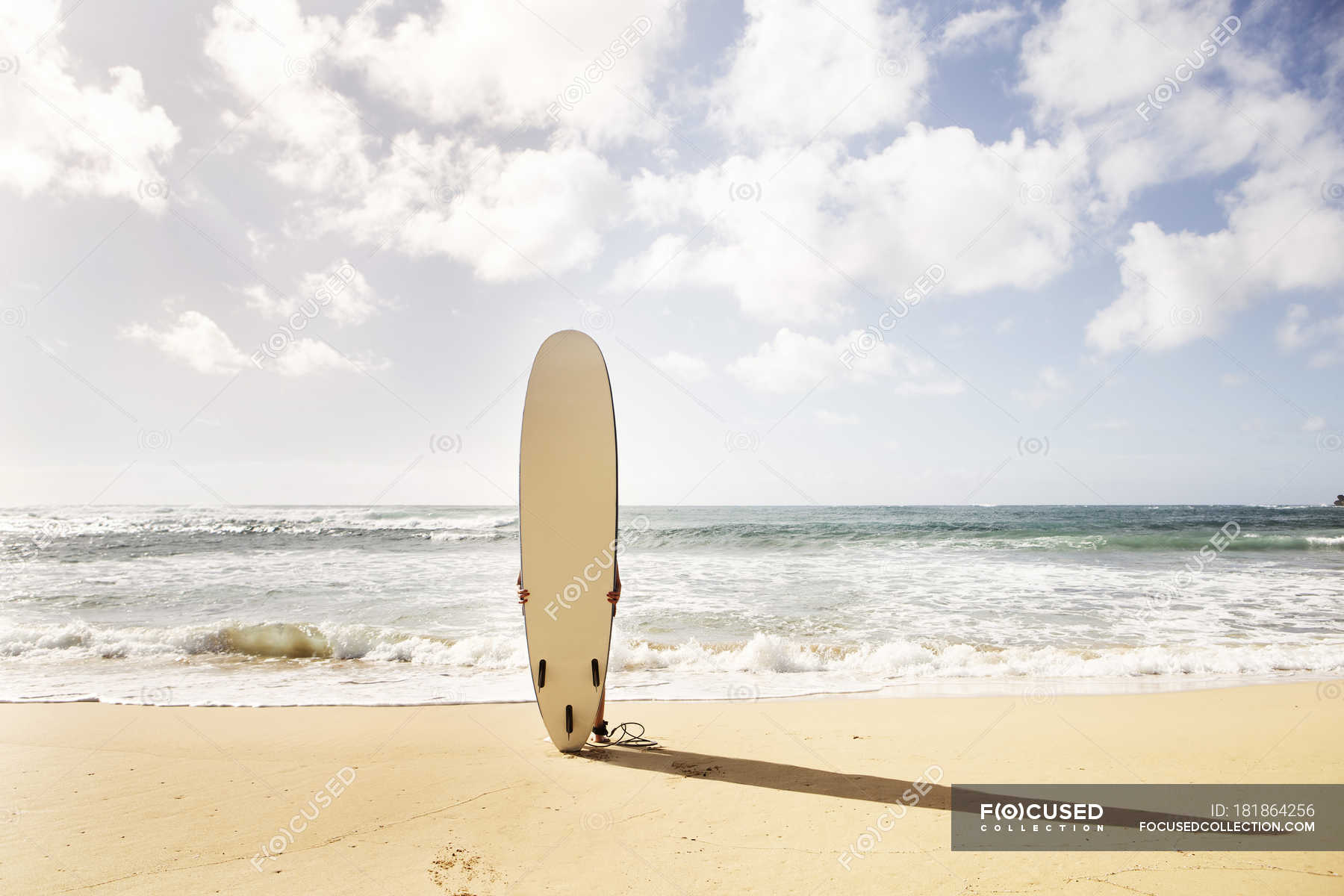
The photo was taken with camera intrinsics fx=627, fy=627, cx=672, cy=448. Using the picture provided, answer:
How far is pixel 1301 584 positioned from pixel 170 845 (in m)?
18.5

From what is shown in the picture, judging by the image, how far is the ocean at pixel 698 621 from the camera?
7.15 meters

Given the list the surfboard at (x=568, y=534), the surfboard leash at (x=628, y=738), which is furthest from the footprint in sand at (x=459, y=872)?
the surfboard leash at (x=628, y=738)

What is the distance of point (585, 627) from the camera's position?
4.89 m

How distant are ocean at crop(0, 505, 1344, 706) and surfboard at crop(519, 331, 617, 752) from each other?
1921mm

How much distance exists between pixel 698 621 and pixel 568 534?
18.5 ft

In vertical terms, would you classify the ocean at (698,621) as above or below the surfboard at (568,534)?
below

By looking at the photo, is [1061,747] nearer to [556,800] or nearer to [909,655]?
[909,655]

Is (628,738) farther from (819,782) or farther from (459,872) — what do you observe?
(459,872)

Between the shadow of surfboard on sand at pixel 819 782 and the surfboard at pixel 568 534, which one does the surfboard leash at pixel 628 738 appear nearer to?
the shadow of surfboard on sand at pixel 819 782

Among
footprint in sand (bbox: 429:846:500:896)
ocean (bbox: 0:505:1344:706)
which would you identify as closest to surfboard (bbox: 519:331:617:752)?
footprint in sand (bbox: 429:846:500:896)

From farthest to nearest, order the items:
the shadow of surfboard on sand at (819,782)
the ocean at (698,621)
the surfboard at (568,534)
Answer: the ocean at (698,621) → the surfboard at (568,534) → the shadow of surfboard on sand at (819,782)

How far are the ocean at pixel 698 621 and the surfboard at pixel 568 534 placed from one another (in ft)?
6.30

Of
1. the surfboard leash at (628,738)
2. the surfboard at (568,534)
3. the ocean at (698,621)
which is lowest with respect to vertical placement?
the ocean at (698,621)

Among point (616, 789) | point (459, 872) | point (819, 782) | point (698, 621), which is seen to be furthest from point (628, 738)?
point (698, 621)
